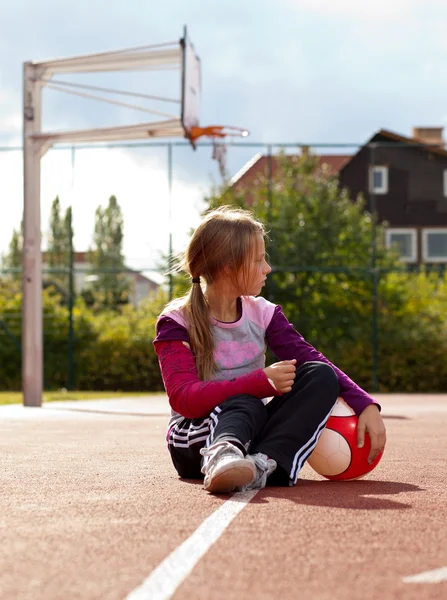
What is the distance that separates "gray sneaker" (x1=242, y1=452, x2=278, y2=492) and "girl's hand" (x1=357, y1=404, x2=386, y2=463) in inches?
17.4

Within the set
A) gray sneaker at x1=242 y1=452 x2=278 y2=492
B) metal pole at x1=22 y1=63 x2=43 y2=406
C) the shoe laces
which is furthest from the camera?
metal pole at x1=22 y1=63 x2=43 y2=406

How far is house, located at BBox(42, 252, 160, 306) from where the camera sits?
20.2 m

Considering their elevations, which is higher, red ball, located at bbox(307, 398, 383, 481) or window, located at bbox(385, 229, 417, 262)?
window, located at bbox(385, 229, 417, 262)

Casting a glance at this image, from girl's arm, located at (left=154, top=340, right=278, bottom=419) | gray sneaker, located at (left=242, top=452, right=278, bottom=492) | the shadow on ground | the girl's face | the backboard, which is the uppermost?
the backboard

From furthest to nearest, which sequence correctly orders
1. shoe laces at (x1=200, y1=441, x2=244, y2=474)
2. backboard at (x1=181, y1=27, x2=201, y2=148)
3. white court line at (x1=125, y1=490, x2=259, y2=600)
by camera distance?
backboard at (x1=181, y1=27, x2=201, y2=148) → shoe laces at (x1=200, y1=441, x2=244, y2=474) → white court line at (x1=125, y1=490, x2=259, y2=600)

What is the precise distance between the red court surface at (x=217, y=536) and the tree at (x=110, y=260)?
15.1m

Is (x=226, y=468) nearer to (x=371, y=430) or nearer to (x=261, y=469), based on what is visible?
(x=261, y=469)

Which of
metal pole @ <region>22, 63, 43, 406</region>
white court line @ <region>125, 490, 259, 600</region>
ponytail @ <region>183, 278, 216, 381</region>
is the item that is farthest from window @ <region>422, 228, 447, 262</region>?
white court line @ <region>125, 490, 259, 600</region>

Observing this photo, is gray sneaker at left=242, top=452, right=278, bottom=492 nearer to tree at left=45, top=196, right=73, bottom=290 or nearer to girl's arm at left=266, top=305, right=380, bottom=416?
girl's arm at left=266, top=305, right=380, bottom=416

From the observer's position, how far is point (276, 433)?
405 centimetres

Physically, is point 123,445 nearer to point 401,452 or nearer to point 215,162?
point 401,452

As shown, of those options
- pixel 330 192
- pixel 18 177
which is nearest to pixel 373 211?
pixel 330 192

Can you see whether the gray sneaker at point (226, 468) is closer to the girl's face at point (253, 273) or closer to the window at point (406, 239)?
the girl's face at point (253, 273)

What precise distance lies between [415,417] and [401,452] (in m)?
4.63
